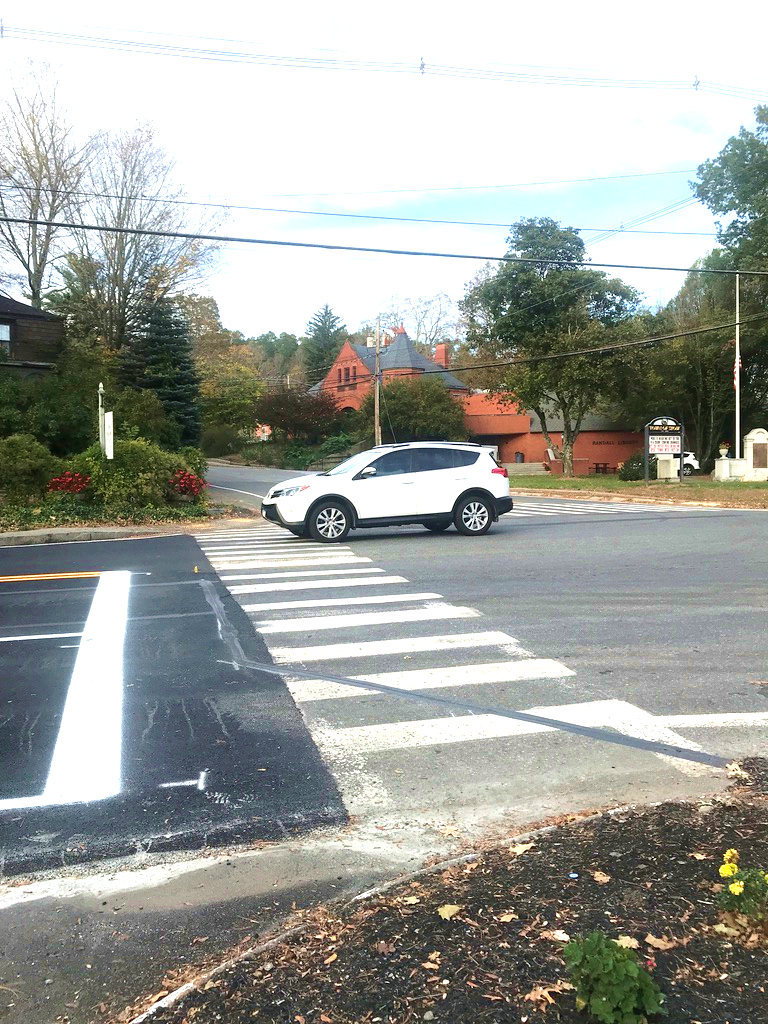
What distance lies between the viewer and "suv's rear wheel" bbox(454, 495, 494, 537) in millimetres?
16609

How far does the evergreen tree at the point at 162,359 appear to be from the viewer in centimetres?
3525

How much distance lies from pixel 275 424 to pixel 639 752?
6142 cm

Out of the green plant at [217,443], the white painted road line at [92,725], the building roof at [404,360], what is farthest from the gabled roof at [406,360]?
the white painted road line at [92,725]

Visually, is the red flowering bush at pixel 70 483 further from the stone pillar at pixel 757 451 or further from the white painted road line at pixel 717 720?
the stone pillar at pixel 757 451

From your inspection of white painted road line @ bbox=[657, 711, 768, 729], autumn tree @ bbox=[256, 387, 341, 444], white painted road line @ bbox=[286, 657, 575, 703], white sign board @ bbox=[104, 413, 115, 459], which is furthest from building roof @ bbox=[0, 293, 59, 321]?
white painted road line @ bbox=[657, 711, 768, 729]

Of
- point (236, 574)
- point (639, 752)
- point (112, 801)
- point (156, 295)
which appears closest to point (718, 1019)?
point (639, 752)

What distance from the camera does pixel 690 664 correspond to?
24.2ft

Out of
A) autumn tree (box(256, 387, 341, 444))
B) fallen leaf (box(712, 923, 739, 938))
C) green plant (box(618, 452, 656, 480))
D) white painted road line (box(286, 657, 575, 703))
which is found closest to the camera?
fallen leaf (box(712, 923, 739, 938))

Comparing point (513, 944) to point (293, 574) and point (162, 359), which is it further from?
point (162, 359)

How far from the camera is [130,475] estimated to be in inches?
862

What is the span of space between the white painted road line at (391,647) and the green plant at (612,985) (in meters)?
5.02

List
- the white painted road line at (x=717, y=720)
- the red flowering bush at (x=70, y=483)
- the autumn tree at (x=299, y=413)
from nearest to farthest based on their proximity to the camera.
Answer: the white painted road line at (x=717, y=720)
the red flowering bush at (x=70, y=483)
the autumn tree at (x=299, y=413)

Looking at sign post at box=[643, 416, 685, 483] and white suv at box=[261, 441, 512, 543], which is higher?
sign post at box=[643, 416, 685, 483]

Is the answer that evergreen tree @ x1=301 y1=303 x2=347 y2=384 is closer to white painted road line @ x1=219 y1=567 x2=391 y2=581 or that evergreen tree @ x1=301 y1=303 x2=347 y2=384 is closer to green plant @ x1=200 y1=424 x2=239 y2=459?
green plant @ x1=200 y1=424 x2=239 y2=459
